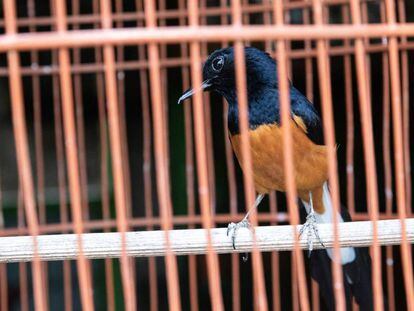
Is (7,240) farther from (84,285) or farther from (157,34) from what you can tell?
(157,34)

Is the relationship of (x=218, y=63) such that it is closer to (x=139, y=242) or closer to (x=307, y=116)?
(x=307, y=116)

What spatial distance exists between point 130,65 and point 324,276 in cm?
111

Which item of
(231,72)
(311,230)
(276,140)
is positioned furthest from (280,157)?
(311,230)

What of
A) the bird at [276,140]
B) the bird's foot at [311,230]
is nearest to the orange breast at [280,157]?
the bird at [276,140]

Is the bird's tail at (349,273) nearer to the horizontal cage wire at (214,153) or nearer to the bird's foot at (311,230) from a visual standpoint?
the horizontal cage wire at (214,153)

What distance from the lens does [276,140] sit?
2.44m

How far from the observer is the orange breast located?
2455 millimetres

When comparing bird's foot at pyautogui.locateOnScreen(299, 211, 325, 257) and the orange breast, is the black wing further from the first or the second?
bird's foot at pyautogui.locateOnScreen(299, 211, 325, 257)

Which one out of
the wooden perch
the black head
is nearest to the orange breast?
the black head

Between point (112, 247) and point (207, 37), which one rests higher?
point (207, 37)

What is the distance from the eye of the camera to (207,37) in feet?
4.38

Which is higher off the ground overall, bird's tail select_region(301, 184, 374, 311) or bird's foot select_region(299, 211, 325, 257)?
bird's foot select_region(299, 211, 325, 257)

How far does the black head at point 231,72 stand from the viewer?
2.53m

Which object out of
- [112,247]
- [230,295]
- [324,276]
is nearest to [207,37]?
[112,247]
